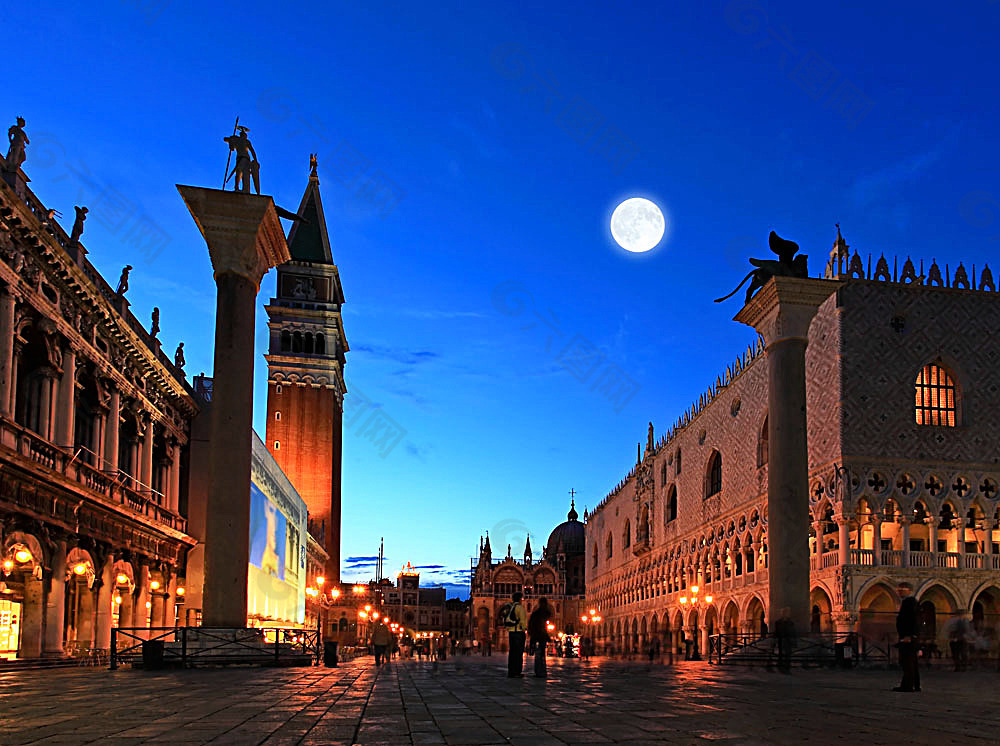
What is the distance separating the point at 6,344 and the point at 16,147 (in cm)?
429

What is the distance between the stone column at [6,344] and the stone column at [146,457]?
1177cm

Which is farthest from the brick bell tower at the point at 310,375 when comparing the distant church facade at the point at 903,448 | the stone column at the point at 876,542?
the stone column at the point at 876,542

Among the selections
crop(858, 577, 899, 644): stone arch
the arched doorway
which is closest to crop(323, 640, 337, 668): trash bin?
crop(858, 577, 899, 644): stone arch

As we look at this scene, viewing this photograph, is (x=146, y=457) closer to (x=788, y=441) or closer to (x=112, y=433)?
(x=112, y=433)

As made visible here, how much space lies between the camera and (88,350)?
27.0 m

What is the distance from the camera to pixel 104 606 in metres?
28.1

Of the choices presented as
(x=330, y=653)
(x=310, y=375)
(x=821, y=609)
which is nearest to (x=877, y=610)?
(x=821, y=609)

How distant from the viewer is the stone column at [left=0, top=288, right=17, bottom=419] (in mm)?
21078

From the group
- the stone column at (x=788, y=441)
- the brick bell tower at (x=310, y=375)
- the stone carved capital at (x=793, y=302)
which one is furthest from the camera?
the brick bell tower at (x=310, y=375)

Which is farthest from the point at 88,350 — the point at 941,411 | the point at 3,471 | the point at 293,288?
the point at 293,288

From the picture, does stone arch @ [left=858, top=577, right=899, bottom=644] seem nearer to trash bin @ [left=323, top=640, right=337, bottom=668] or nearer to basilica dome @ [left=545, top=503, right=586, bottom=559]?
trash bin @ [left=323, top=640, right=337, bottom=668]

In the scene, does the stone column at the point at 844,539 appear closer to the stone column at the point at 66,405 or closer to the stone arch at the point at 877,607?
the stone arch at the point at 877,607

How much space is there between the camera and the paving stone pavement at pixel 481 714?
267 inches

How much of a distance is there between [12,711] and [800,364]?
17.6 metres
